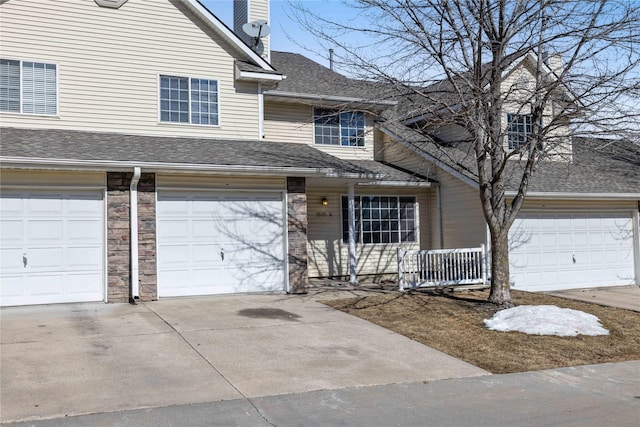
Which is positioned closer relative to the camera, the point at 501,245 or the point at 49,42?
the point at 501,245

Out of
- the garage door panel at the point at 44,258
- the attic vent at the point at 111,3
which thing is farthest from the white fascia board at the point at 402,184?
the garage door panel at the point at 44,258

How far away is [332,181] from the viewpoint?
15.6 meters

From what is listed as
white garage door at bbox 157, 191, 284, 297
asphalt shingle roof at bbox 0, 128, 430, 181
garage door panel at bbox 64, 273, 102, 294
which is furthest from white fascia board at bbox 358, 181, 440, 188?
garage door panel at bbox 64, 273, 102, 294

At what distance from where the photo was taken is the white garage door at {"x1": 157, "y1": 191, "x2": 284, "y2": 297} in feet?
41.3

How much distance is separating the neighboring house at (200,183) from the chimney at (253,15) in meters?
0.04

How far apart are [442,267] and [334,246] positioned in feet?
12.6

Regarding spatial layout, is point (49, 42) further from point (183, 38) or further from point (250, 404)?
point (250, 404)

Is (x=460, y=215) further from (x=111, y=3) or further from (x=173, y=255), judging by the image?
(x=111, y=3)

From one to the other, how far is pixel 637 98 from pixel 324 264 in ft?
30.1

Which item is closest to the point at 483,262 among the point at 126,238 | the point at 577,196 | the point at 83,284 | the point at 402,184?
the point at 402,184

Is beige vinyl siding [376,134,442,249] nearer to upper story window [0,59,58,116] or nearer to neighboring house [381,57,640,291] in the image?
neighboring house [381,57,640,291]

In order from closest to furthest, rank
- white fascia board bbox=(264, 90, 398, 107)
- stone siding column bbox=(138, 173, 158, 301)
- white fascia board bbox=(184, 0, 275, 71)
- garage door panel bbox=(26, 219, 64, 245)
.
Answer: garage door panel bbox=(26, 219, 64, 245) < stone siding column bbox=(138, 173, 158, 301) < white fascia board bbox=(184, 0, 275, 71) < white fascia board bbox=(264, 90, 398, 107)

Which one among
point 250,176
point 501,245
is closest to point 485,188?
point 501,245

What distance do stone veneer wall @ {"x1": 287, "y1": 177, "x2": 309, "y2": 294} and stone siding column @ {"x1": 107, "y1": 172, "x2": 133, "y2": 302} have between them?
362cm
